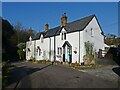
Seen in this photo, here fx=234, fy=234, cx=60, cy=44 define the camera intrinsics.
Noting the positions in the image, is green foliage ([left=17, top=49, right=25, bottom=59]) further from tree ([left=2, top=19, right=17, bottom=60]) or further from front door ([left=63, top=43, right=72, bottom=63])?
front door ([left=63, top=43, right=72, bottom=63])

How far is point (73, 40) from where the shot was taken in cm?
3647

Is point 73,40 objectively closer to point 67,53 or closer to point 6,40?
point 67,53

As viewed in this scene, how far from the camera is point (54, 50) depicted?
142 feet

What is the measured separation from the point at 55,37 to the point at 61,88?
98.3 feet

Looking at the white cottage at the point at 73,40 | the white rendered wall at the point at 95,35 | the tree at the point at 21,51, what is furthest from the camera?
the tree at the point at 21,51

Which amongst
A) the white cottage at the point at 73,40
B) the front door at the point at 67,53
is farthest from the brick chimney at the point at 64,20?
the front door at the point at 67,53

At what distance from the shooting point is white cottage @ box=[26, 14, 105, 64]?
113 feet

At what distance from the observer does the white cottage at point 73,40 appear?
34.4 meters

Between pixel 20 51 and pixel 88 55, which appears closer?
pixel 88 55

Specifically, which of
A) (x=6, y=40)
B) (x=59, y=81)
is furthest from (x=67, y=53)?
(x=59, y=81)

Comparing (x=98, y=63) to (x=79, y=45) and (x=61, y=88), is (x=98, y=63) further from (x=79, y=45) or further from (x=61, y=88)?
(x=61, y=88)

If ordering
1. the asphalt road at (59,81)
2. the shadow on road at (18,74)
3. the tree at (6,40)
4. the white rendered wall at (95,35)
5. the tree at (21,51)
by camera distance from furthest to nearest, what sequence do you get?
the tree at (21,51) < the white rendered wall at (95,35) < the tree at (6,40) < the shadow on road at (18,74) < the asphalt road at (59,81)

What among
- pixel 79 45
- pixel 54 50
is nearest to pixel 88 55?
pixel 79 45

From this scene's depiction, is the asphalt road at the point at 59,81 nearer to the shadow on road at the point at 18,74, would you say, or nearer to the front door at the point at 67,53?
the shadow on road at the point at 18,74
